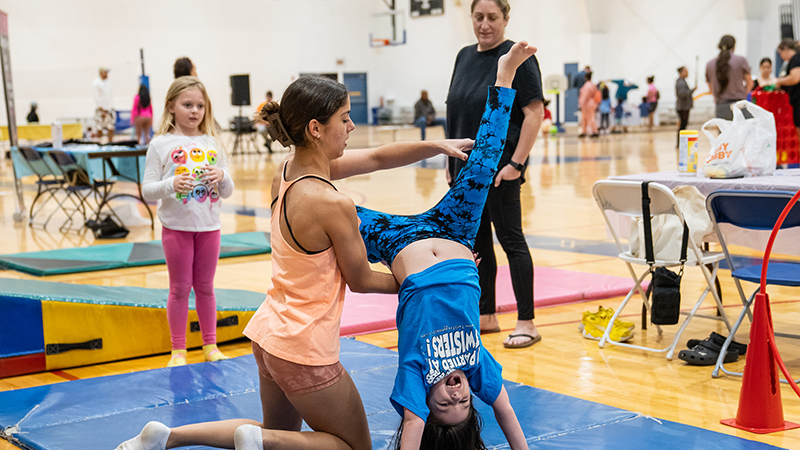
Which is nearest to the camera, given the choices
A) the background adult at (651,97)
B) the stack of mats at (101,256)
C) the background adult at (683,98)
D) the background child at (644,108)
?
the stack of mats at (101,256)

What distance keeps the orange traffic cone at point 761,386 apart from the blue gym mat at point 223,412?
0.16 meters

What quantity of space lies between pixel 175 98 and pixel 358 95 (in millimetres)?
24063

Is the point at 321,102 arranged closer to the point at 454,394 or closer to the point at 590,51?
the point at 454,394

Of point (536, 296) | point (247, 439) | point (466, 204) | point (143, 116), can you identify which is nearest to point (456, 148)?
point (466, 204)

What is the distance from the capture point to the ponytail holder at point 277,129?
6.26 feet

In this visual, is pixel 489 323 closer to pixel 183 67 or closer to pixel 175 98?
pixel 175 98

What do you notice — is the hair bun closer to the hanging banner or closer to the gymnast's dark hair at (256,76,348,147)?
the gymnast's dark hair at (256,76,348,147)

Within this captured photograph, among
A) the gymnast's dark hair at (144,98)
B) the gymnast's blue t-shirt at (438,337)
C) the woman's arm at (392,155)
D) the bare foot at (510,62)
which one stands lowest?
the gymnast's blue t-shirt at (438,337)

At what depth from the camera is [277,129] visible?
1.94m

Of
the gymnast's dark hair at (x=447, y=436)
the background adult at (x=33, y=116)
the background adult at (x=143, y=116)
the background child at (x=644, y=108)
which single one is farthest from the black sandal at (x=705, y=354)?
the background child at (x=644, y=108)

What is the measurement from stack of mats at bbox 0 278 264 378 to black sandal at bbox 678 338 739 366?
2.00 metres

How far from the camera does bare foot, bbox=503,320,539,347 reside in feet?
11.5

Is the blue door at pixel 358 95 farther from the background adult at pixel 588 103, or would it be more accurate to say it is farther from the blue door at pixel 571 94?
the background adult at pixel 588 103

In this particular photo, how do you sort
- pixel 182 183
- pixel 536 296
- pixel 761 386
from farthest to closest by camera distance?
pixel 536 296
pixel 182 183
pixel 761 386
